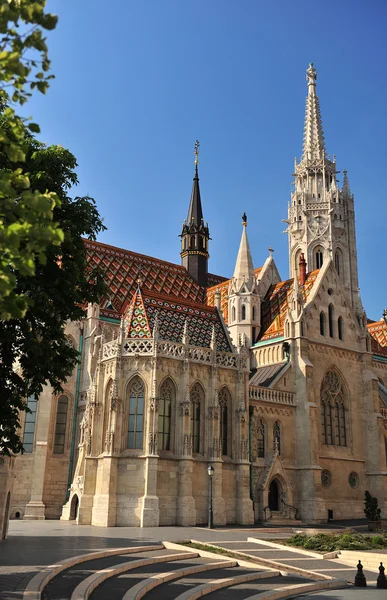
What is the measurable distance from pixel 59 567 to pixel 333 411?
2764 cm

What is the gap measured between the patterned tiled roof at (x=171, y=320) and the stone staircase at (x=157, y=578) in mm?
13622

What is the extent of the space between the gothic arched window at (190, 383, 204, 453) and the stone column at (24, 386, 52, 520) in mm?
8459

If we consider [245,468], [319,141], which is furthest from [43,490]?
[319,141]

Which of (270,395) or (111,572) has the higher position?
(270,395)

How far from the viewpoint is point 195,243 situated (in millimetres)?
49406

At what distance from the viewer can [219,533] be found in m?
23.9

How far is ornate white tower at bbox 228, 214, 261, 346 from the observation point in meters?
40.1

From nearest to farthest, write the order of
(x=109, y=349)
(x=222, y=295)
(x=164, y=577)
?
1. (x=164, y=577)
2. (x=109, y=349)
3. (x=222, y=295)

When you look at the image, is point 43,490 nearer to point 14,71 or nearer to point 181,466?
point 181,466

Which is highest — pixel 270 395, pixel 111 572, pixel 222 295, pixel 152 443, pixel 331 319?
pixel 222 295

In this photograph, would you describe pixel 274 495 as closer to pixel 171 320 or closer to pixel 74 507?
pixel 74 507

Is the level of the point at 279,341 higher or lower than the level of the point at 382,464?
higher

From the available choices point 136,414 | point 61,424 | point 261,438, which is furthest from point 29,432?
point 261,438

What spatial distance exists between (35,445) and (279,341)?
15.6 meters
